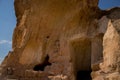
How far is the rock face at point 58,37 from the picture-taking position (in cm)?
1256

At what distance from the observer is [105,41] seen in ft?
29.9

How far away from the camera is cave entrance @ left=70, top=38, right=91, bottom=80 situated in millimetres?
13352

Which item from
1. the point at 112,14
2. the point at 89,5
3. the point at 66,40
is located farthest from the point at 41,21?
the point at 112,14

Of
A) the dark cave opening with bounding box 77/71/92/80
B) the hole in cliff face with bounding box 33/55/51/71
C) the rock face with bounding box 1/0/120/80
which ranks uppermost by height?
the rock face with bounding box 1/0/120/80

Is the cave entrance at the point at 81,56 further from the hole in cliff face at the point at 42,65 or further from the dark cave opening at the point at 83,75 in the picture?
the hole in cliff face at the point at 42,65

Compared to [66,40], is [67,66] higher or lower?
lower

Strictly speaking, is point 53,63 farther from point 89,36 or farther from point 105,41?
point 105,41

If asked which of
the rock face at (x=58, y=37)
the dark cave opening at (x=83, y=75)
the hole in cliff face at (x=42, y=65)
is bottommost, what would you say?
the dark cave opening at (x=83, y=75)

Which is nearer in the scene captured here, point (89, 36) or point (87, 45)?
point (89, 36)

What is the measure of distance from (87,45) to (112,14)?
2.06 m

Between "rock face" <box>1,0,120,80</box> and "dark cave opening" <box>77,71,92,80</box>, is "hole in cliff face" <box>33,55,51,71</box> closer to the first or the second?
"rock face" <box>1,0,120,80</box>

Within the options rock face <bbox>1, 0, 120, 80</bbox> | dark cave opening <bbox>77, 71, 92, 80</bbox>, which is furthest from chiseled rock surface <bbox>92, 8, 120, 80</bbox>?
dark cave opening <bbox>77, 71, 92, 80</bbox>

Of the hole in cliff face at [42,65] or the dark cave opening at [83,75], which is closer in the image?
the hole in cliff face at [42,65]

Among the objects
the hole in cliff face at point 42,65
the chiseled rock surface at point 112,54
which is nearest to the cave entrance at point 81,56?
the hole in cliff face at point 42,65
